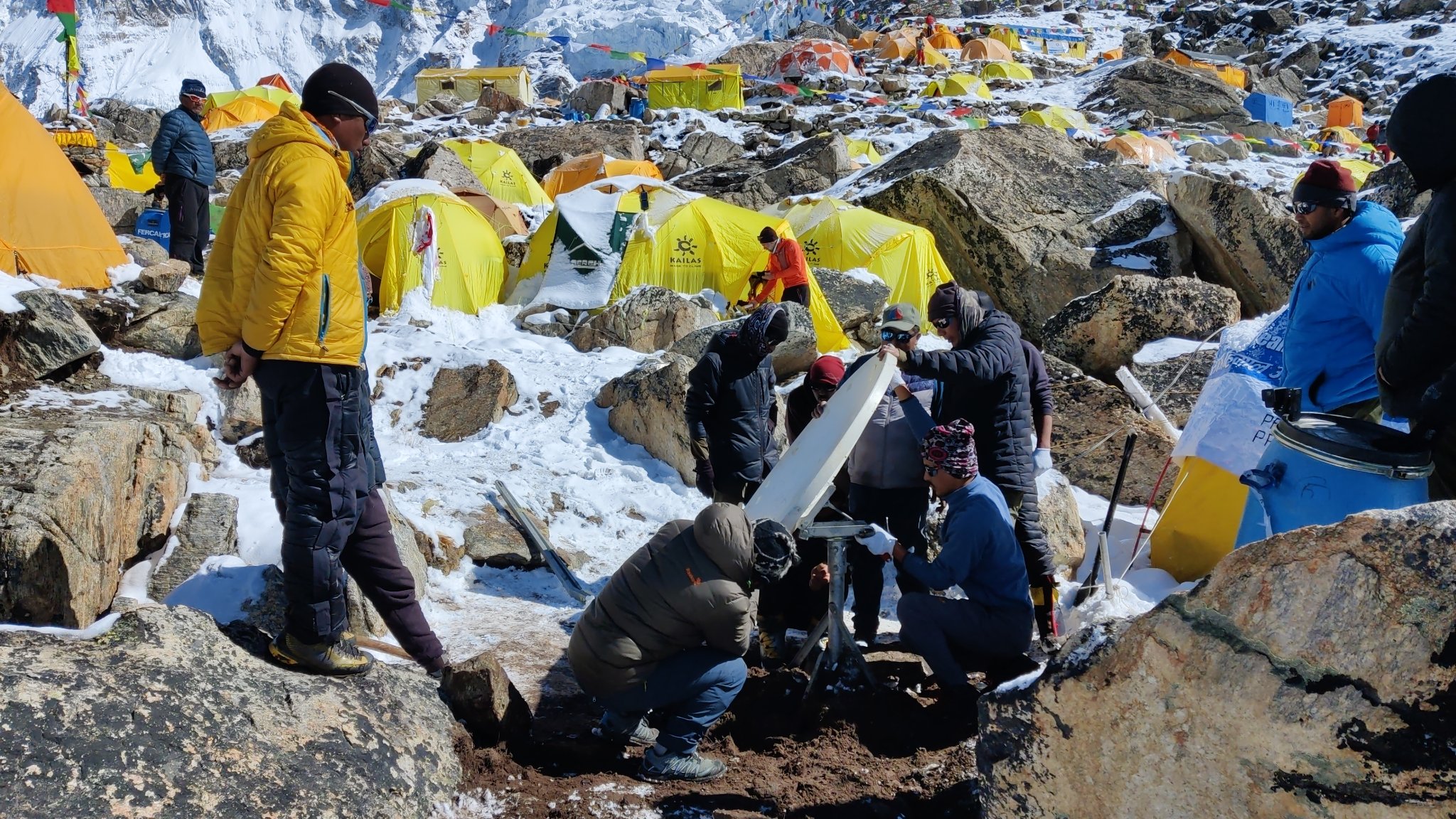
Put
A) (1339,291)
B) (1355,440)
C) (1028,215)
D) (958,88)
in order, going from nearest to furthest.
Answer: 1. (1355,440)
2. (1339,291)
3. (1028,215)
4. (958,88)

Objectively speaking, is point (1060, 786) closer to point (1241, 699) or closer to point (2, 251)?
point (1241, 699)

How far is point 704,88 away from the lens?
32531 millimetres

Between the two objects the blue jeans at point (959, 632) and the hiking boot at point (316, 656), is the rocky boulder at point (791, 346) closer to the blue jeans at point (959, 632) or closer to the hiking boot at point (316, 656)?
the blue jeans at point (959, 632)

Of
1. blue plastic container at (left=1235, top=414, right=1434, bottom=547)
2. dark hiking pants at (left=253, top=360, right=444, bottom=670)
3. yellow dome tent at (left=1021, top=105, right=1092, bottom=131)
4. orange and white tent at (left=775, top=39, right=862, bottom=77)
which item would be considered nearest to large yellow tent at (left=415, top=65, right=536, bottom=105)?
Answer: orange and white tent at (left=775, top=39, right=862, bottom=77)

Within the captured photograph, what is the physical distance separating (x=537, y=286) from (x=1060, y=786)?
33.3ft

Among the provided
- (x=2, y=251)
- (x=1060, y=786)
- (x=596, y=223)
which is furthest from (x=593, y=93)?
(x=1060, y=786)

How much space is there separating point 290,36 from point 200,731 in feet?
449

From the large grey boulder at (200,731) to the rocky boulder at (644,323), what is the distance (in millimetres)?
6753

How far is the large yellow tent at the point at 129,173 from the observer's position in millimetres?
17484

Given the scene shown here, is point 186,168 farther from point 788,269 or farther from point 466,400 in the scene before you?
point 788,269

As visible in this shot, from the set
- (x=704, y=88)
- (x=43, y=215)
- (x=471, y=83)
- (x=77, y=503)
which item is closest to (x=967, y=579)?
(x=77, y=503)

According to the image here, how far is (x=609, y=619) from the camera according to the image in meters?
3.40

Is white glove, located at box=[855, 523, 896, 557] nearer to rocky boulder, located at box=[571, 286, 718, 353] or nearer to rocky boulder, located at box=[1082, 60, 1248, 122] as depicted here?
rocky boulder, located at box=[571, 286, 718, 353]

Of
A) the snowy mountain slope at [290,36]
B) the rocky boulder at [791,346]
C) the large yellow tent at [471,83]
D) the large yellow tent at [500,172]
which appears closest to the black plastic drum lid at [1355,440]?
the rocky boulder at [791,346]
